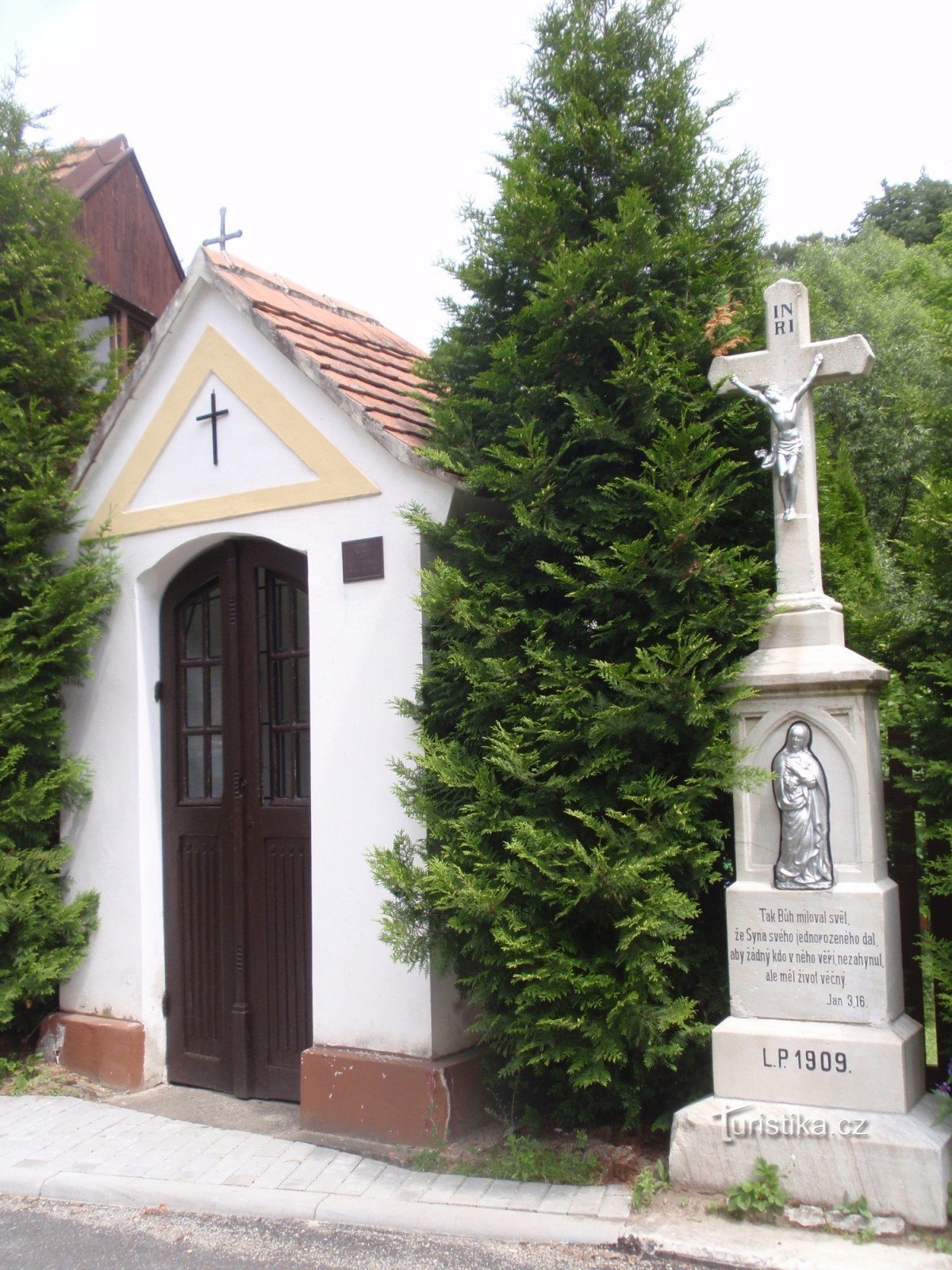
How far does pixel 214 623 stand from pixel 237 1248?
3.37 m

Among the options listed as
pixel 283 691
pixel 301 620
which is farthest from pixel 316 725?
pixel 301 620

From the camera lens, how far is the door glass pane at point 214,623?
21.9 ft

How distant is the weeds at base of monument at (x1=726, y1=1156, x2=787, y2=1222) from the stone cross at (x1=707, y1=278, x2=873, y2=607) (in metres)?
2.17

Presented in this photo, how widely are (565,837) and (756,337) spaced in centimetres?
238

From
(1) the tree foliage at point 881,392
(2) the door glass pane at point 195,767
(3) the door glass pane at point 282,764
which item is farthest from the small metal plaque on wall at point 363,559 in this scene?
(1) the tree foliage at point 881,392

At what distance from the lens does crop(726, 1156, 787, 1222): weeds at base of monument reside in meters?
4.16

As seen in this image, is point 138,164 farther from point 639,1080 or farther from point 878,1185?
point 878,1185

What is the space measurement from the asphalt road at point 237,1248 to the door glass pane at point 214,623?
2.96m

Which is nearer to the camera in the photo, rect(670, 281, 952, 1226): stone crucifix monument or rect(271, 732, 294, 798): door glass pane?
rect(670, 281, 952, 1226): stone crucifix monument

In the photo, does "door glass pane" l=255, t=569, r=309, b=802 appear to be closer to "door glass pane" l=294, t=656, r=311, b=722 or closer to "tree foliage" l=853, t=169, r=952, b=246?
"door glass pane" l=294, t=656, r=311, b=722

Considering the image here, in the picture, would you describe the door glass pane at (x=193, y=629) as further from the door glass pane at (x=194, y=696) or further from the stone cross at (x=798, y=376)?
the stone cross at (x=798, y=376)

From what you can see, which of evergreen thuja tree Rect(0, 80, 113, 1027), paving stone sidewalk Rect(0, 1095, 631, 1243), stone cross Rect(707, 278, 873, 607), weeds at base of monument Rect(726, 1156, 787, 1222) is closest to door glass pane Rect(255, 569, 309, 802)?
evergreen thuja tree Rect(0, 80, 113, 1027)

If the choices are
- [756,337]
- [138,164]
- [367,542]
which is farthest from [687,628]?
[138,164]

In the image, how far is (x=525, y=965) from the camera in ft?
15.3
